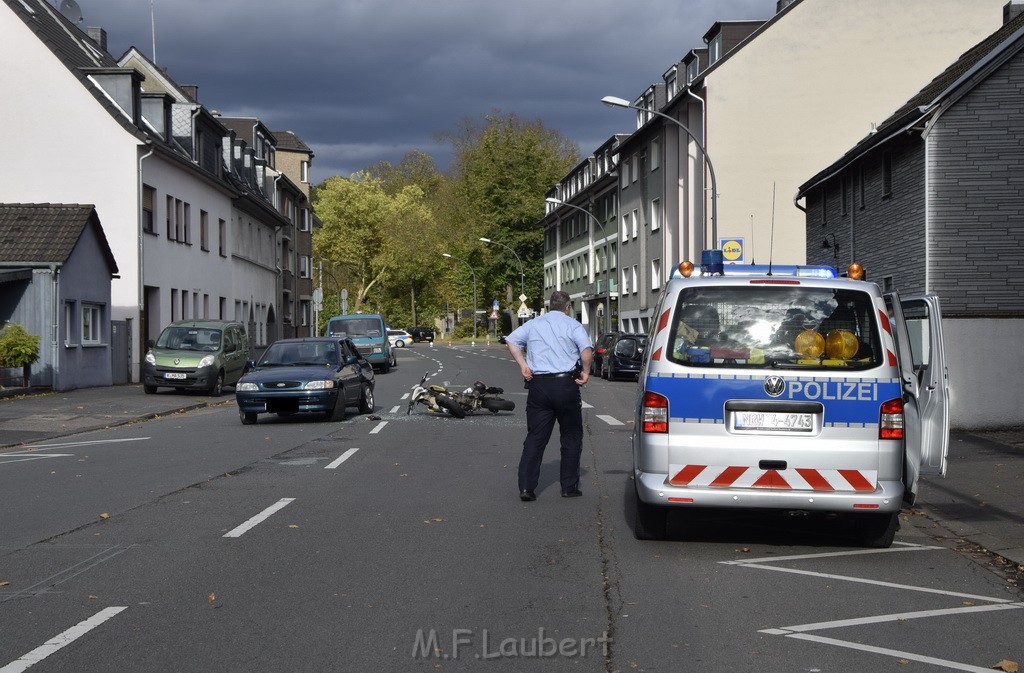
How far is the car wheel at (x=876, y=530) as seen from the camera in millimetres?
8219

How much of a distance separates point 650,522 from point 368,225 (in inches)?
3359

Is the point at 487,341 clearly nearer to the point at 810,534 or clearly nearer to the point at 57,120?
the point at 57,120

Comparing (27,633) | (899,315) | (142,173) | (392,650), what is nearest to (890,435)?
(899,315)

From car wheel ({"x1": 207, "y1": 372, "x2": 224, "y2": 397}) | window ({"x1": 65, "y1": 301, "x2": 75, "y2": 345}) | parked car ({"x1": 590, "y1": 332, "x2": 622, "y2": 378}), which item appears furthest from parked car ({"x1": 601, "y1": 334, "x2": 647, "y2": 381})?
window ({"x1": 65, "y1": 301, "x2": 75, "y2": 345})

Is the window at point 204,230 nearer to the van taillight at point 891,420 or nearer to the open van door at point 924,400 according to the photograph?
the open van door at point 924,400

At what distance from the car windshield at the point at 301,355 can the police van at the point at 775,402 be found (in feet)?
42.4

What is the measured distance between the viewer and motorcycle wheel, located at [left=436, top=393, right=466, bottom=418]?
20344 millimetres

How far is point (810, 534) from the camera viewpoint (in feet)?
29.4

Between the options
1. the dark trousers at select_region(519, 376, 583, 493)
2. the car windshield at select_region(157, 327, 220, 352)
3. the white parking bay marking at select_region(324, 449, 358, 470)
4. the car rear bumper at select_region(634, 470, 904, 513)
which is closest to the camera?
the car rear bumper at select_region(634, 470, 904, 513)

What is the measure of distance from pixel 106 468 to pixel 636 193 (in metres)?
45.1

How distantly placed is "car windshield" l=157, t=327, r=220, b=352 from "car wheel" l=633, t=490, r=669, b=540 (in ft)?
72.0
